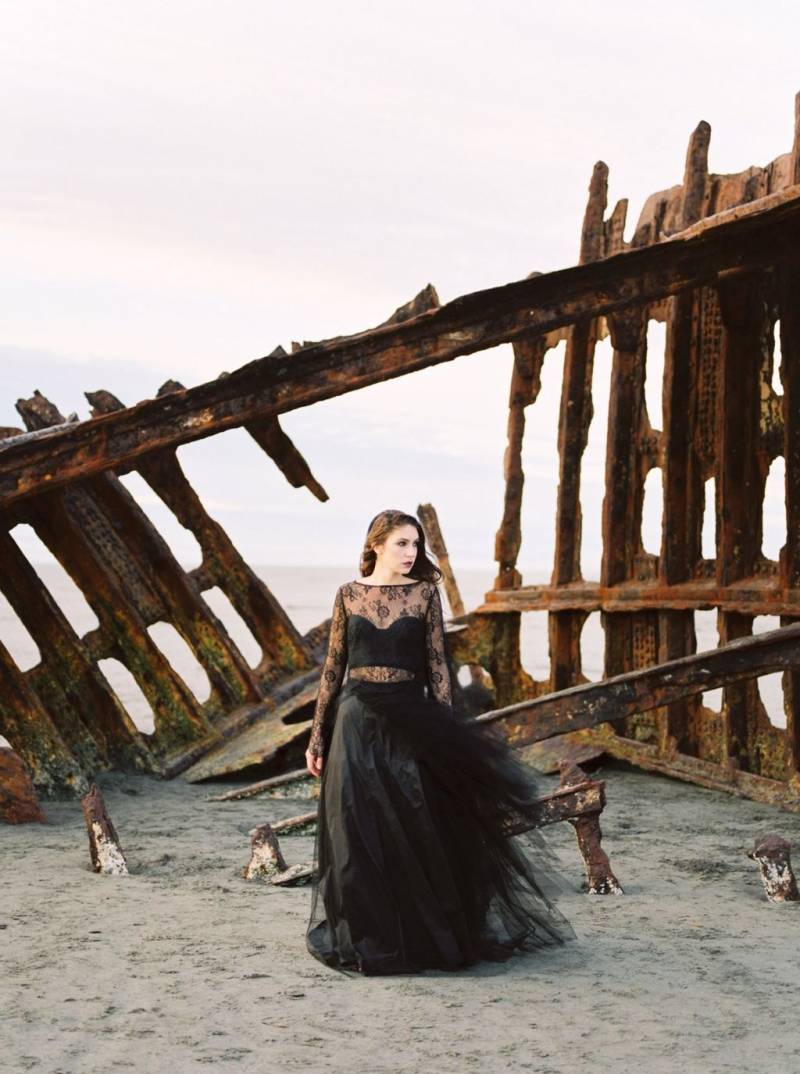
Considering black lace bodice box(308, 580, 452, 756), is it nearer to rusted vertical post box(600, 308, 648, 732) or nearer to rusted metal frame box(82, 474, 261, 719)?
rusted metal frame box(82, 474, 261, 719)

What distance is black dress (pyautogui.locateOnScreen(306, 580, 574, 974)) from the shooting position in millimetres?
6031

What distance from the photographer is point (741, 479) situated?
431 inches

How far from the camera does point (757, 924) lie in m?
A: 6.88

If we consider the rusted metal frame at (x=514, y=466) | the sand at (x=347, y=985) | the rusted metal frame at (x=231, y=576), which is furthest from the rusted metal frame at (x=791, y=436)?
the rusted metal frame at (x=231, y=576)

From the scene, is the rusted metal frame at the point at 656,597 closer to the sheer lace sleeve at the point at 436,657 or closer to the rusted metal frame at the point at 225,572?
the rusted metal frame at the point at 225,572

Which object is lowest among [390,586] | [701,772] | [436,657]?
[701,772]

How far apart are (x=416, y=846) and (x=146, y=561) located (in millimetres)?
6117

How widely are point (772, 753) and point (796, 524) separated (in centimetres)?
158

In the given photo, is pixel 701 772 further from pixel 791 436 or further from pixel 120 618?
pixel 120 618

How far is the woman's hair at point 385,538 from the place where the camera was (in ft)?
21.1

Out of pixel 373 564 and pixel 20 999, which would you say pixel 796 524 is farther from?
pixel 20 999

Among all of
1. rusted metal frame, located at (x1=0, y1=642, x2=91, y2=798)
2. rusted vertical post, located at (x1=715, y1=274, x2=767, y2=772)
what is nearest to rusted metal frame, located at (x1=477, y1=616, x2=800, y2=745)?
rusted vertical post, located at (x1=715, y1=274, x2=767, y2=772)

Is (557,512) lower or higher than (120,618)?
higher

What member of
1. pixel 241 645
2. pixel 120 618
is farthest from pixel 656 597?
pixel 241 645
